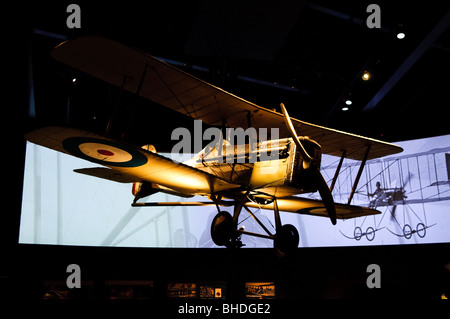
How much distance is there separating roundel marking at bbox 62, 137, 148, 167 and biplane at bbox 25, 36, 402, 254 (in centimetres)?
1

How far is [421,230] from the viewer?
824cm

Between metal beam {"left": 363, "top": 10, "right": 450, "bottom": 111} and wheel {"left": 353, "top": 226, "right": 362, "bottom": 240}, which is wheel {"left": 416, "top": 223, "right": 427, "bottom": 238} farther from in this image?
metal beam {"left": 363, "top": 10, "right": 450, "bottom": 111}

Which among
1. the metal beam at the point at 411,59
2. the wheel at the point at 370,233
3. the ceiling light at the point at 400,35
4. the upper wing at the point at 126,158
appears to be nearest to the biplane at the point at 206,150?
the upper wing at the point at 126,158

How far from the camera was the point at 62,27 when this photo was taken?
775 cm

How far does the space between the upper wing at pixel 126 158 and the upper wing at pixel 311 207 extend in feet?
4.62

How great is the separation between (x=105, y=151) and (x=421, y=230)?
7.01 metres

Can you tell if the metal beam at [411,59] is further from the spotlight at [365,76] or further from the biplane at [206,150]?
the biplane at [206,150]

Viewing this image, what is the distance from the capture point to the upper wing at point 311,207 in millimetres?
6324

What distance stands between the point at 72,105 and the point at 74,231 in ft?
10.00

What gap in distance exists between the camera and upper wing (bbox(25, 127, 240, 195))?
4066mm

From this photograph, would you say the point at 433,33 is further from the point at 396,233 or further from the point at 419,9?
the point at 396,233

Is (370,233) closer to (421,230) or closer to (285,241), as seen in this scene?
(421,230)

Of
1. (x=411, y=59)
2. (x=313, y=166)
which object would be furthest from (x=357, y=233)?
(x=313, y=166)

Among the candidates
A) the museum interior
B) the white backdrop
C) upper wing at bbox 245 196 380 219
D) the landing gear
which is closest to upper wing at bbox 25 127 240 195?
the landing gear
